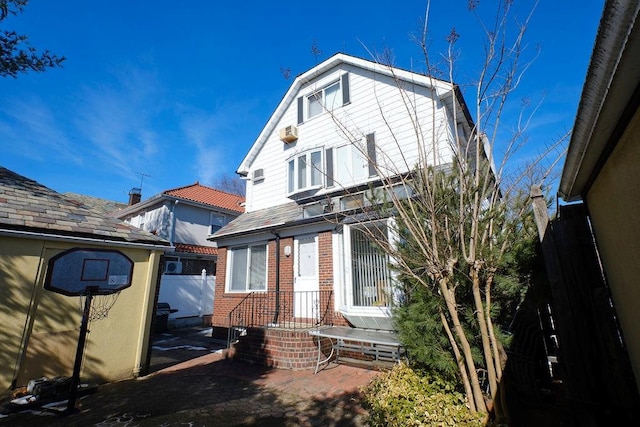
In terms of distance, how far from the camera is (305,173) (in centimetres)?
1118

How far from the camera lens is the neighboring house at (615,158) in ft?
4.49

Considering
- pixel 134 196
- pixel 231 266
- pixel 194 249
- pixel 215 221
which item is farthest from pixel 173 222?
pixel 231 266

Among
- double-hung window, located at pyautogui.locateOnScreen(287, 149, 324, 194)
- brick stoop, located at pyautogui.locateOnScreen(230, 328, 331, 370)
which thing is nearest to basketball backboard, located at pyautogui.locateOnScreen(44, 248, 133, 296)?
brick stoop, located at pyautogui.locateOnScreen(230, 328, 331, 370)

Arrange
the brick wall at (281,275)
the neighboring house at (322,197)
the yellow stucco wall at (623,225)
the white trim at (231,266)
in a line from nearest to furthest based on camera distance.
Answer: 1. the yellow stucco wall at (623,225)
2. the neighboring house at (322,197)
3. the brick wall at (281,275)
4. the white trim at (231,266)

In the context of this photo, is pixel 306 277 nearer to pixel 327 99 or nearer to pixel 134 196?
pixel 327 99

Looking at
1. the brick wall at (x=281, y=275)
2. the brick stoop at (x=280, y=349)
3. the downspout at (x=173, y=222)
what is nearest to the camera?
the brick stoop at (x=280, y=349)

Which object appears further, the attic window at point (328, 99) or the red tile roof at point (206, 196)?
the red tile roof at point (206, 196)

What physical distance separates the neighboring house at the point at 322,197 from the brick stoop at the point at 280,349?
0.18 m

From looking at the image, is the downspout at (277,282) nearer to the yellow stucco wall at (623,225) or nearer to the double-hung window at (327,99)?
the double-hung window at (327,99)

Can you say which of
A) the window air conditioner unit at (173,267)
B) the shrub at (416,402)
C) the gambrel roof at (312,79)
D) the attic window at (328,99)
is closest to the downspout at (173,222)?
the window air conditioner unit at (173,267)

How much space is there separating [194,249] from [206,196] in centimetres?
454

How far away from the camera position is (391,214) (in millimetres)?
5270

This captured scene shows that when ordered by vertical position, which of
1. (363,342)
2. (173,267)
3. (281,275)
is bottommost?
(363,342)

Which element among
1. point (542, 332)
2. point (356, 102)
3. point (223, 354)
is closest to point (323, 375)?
point (223, 354)
